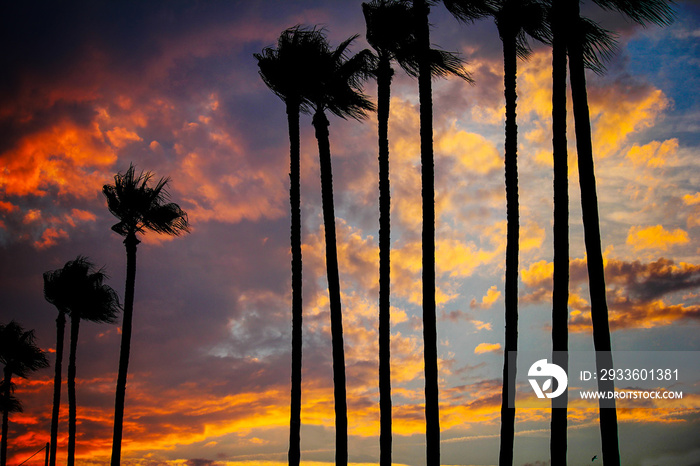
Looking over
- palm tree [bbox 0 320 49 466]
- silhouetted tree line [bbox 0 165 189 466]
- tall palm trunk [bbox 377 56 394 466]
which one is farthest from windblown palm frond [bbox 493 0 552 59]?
palm tree [bbox 0 320 49 466]

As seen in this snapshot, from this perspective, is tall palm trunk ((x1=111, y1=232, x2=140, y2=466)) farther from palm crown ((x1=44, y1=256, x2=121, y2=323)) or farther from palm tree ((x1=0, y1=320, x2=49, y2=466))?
palm tree ((x1=0, y1=320, x2=49, y2=466))

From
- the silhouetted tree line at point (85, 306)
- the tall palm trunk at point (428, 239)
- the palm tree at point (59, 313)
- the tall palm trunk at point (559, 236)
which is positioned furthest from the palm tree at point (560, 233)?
the palm tree at point (59, 313)

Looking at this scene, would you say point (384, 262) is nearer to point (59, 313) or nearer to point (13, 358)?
point (59, 313)

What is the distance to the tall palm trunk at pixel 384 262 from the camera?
20906 mm

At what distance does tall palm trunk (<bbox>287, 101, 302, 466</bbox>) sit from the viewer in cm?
2162

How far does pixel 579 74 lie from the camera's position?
48.8 feet

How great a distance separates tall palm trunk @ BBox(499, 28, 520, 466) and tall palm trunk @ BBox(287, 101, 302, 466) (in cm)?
807

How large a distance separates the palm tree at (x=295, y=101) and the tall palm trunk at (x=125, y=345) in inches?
390

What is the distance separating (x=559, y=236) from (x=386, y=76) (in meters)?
11.2

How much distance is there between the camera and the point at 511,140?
1920 centimetres

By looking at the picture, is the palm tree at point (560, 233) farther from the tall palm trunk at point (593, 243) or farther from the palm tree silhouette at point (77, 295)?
the palm tree silhouette at point (77, 295)

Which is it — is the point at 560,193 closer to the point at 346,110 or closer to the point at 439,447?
the point at 439,447

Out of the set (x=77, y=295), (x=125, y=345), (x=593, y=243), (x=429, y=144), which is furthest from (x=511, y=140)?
(x=77, y=295)

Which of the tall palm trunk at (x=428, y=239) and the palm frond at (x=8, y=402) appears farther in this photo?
the palm frond at (x=8, y=402)
